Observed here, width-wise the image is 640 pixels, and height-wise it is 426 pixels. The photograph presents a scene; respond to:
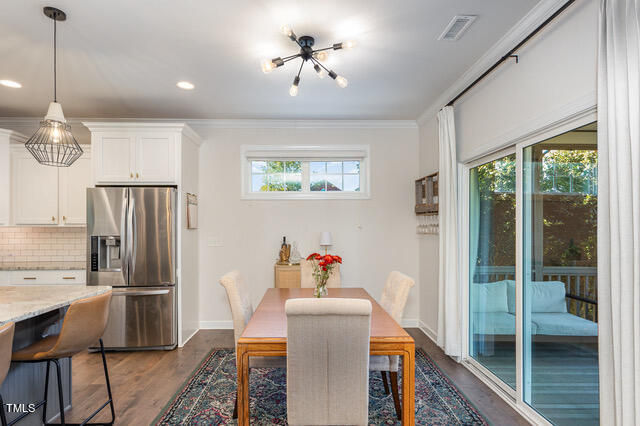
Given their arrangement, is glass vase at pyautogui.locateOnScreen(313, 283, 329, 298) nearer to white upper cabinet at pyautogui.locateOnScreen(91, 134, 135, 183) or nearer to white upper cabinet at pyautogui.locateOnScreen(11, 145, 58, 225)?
white upper cabinet at pyautogui.locateOnScreen(91, 134, 135, 183)

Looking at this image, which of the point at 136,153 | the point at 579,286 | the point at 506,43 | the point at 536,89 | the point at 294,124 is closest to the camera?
the point at 579,286

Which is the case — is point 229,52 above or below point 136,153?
above

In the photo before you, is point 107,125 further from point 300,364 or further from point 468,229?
point 468,229

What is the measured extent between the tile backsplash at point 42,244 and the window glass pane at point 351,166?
3.37 meters

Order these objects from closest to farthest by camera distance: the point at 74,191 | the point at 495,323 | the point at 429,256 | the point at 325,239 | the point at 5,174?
the point at 495,323 < the point at 5,174 < the point at 74,191 < the point at 429,256 < the point at 325,239

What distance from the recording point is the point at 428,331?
423cm

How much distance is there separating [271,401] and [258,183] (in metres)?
2.79

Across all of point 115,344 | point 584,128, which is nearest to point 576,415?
point 584,128

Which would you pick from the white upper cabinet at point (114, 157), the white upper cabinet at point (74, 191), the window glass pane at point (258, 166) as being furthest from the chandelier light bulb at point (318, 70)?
the white upper cabinet at point (74, 191)

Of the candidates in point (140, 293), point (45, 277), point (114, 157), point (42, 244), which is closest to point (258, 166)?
point (114, 157)

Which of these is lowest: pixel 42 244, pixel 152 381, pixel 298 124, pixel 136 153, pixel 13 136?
pixel 152 381

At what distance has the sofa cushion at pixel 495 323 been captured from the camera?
8.91ft

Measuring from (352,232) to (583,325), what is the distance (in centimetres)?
284

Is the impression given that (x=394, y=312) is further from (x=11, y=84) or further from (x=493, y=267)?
(x=11, y=84)
